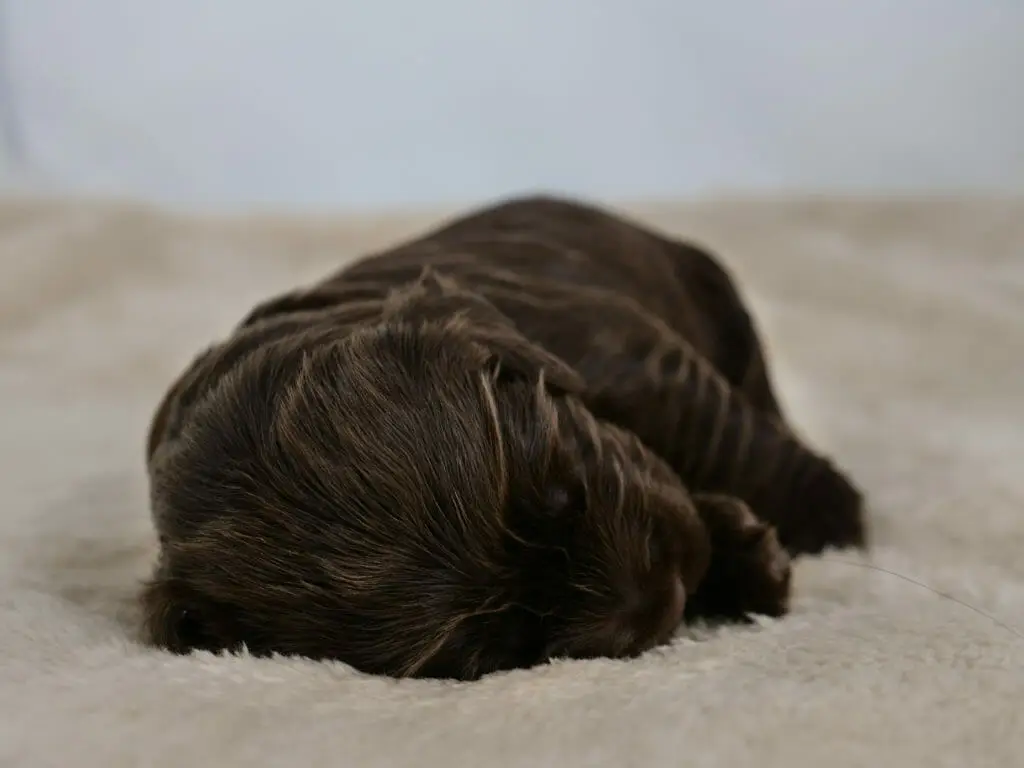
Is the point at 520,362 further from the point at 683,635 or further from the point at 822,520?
the point at 822,520

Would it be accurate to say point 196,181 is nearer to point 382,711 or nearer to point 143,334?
point 143,334

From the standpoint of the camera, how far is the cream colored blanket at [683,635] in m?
0.99

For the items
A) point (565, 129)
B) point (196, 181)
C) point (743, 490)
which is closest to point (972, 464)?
point (743, 490)

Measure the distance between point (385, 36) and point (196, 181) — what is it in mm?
933

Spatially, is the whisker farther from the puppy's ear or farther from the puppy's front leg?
the puppy's ear

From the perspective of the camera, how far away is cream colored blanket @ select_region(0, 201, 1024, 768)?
0.99 m

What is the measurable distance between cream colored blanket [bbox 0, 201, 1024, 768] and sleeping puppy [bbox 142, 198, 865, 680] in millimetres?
79

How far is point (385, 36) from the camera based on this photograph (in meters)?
3.93

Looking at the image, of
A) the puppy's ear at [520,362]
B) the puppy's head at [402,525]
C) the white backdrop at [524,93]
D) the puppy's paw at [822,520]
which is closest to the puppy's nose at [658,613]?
the puppy's head at [402,525]

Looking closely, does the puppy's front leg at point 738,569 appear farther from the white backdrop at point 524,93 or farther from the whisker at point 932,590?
the white backdrop at point 524,93

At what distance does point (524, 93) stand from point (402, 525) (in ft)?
9.96

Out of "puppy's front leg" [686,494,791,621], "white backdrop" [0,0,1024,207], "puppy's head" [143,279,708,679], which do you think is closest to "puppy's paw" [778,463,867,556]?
"puppy's front leg" [686,494,791,621]

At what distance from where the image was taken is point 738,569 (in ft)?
5.01

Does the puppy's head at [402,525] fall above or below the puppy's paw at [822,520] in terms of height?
above
